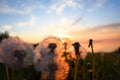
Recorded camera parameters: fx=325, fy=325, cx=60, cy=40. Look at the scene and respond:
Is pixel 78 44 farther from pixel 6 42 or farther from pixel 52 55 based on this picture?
pixel 6 42

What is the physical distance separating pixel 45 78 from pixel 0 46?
636 millimetres

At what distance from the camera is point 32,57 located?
3.63 meters

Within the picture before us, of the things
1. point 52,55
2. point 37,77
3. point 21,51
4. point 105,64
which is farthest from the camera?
point 105,64

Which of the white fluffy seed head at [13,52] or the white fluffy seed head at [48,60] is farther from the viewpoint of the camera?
the white fluffy seed head at [48,60]

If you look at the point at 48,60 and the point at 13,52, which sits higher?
the point at 13,52

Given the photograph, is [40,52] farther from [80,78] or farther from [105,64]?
[105,64]

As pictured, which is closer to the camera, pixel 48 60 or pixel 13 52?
pixel 13 52

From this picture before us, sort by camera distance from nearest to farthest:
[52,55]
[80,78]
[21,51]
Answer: [21,51], [52,55], [80,78]

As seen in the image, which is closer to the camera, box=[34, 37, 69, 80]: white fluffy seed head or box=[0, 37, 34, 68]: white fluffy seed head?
box=[0, 37, 34, 68]: white fluffy seed head

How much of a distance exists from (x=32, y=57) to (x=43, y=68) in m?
0.23

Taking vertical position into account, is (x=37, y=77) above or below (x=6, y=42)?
below

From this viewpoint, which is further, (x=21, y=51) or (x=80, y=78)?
(x=80, y=78)

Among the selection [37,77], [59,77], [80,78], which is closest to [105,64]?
[80,78]

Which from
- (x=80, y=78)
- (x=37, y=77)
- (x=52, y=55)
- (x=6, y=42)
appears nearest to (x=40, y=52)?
(x=52, y=55)
